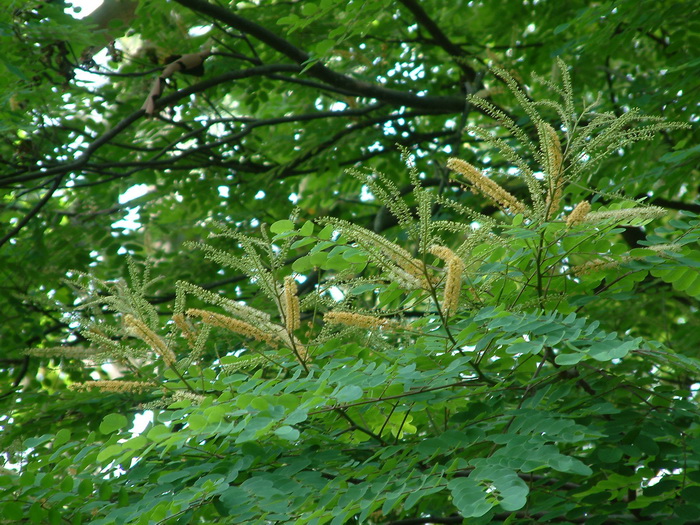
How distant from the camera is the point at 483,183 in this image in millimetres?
2049

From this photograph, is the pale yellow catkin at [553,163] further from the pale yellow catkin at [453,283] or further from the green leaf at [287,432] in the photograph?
the green leaf at [287,432]

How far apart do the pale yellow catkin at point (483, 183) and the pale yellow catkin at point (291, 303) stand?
518 millimetres

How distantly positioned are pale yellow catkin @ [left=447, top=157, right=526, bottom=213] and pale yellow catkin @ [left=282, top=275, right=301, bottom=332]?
518mm

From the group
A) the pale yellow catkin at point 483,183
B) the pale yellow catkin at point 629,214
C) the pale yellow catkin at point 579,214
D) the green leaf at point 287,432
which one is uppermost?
the pale yellow catkin at point 483,183

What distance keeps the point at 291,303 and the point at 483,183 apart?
60cm

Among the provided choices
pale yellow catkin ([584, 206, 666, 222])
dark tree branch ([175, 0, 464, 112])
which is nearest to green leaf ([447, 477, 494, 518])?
pale yellow catkin ([584, 206, 666, 222])

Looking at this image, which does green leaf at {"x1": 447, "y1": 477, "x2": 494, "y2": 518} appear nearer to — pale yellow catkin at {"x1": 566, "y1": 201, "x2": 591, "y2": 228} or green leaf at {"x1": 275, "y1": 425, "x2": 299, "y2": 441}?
green leaf at {"x1": 275, "y1": 425, "x2": 299, "y2": 441}

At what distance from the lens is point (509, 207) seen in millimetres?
2197

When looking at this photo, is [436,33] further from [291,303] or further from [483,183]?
[291,303]

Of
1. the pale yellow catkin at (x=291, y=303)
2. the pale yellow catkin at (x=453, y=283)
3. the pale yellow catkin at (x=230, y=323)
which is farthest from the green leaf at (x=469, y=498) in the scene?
the pale yellow catkin at (x=230, y=323)

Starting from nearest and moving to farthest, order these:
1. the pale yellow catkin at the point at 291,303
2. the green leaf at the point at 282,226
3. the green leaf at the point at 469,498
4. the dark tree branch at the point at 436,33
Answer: the green leaf at the point at 469,498 < the pale yellow catkin at the point at 291,303 < the green leaf at the point at 282,226 < the dark tree branch at the point at 436,33

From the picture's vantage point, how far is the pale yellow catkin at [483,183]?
77.1 inches

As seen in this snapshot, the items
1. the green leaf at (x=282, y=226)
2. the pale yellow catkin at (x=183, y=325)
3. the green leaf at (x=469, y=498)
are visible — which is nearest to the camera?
the green leaf at (x=469, y=498)

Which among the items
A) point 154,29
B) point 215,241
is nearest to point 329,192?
point 215,241
